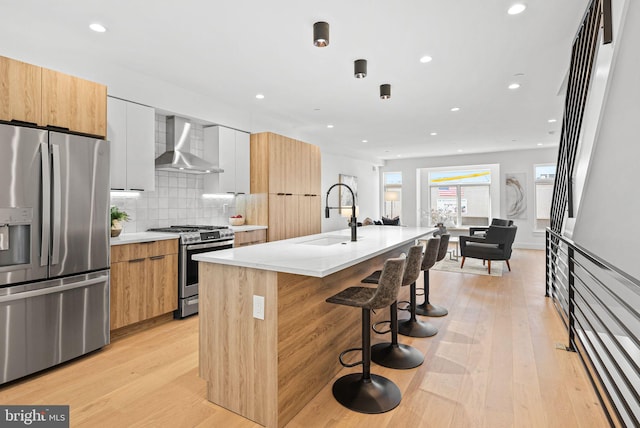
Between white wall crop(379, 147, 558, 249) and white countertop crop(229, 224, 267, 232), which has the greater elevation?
white wall crop(379, 147, 558, 249)

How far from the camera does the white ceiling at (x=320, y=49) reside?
107 inches

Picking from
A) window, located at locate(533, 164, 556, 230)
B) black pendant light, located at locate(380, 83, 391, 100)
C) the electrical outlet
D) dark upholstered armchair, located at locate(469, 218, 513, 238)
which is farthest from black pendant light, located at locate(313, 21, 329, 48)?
window, located at locate(533, 164, 556, 230)

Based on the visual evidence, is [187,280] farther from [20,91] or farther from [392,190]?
[392,190]

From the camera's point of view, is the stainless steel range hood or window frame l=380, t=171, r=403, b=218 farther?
window frame l=380, t=171, r=403, b=218

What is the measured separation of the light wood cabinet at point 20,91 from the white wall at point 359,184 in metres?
6.14

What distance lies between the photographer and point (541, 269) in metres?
6.55

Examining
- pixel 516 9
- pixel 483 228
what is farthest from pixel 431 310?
pixel 483 228

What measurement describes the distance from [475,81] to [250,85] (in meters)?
2.81

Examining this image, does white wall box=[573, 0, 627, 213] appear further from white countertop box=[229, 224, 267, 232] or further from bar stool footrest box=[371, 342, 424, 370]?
white countertop box=[229, 224, 267, 232]

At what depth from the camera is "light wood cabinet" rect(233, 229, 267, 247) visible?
464 cm

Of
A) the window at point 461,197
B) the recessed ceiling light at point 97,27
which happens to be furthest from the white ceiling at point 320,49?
the window at point 461,197

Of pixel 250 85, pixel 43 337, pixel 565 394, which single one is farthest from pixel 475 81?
pixel 43 337

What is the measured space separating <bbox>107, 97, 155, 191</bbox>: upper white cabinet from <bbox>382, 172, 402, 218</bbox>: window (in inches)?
332

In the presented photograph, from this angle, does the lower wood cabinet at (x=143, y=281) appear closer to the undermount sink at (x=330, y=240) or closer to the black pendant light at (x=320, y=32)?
the undermount sink at (x=330, y=240)
